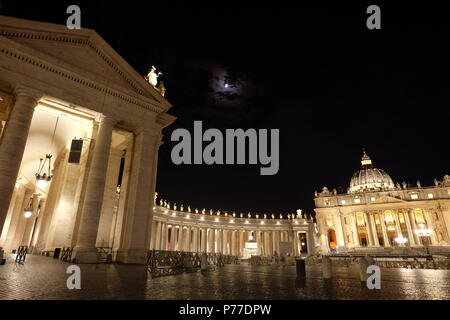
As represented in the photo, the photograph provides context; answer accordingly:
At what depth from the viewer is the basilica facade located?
8631 cm

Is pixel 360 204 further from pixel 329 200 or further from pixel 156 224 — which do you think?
pixel 156 224

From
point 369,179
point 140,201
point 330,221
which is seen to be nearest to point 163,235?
point 140,201

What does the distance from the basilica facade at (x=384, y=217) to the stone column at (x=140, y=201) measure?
255 feet

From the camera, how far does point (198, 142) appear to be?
878 inches

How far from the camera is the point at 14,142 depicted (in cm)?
1505

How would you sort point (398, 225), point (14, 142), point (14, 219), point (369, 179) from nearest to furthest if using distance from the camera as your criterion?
point (14, 142) < point (14, 219) < point (398, 225) < point (369, 179)

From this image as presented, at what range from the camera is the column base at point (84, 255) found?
1563 cm

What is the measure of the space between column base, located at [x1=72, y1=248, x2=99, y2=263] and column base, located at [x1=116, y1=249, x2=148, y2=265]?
230 centimetres

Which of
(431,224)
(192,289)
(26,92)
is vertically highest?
(26,92)

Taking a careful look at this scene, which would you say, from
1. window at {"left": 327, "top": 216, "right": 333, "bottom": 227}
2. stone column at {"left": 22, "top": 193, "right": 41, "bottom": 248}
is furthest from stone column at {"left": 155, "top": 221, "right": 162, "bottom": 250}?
window at {"left": 327, "top": 216, "right": 333, "bottom": 227}

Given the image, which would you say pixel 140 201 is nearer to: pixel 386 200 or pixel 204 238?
pixel 204 238

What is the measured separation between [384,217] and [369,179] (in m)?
34.0
